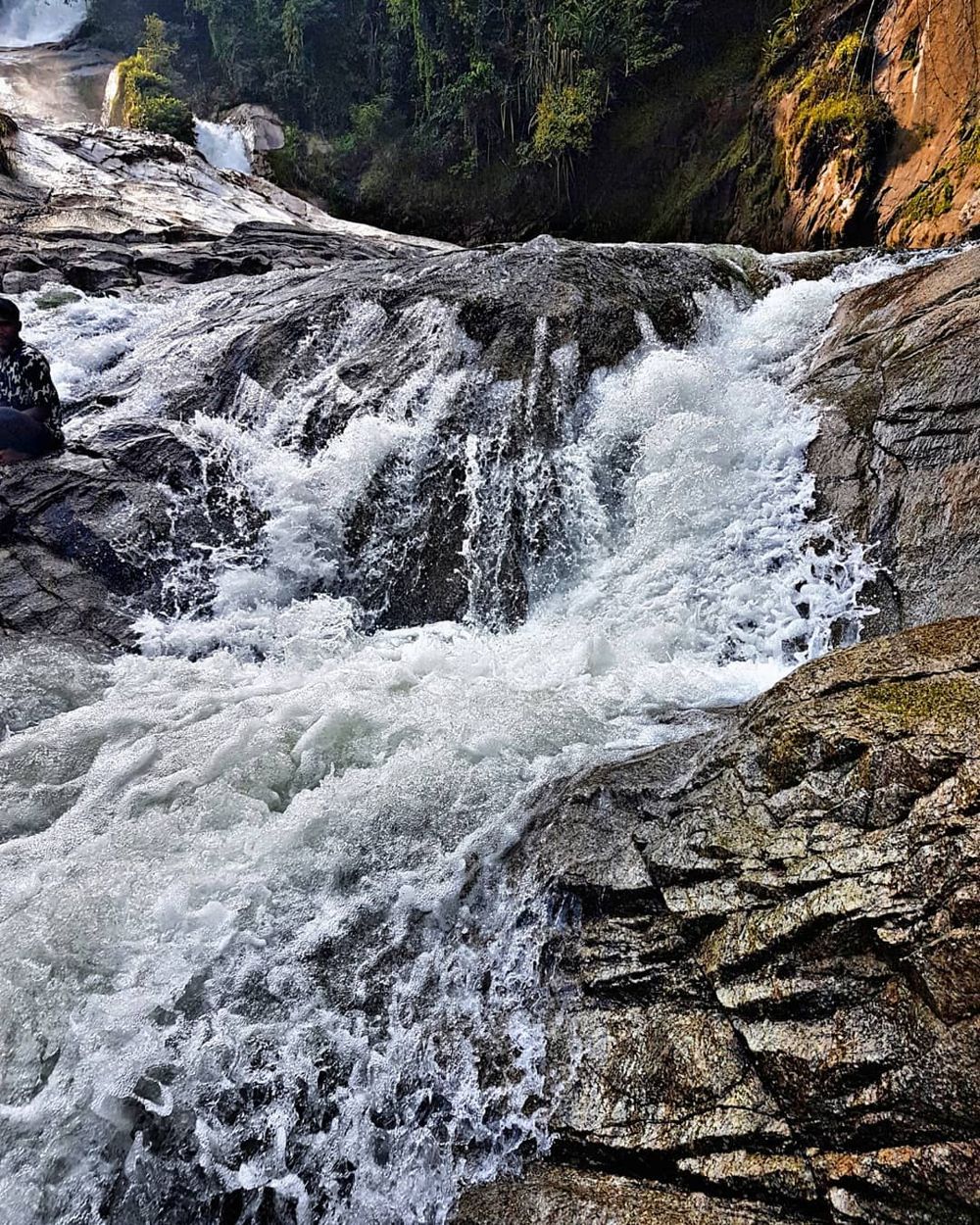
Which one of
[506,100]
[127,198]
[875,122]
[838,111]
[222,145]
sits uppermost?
[506,100]

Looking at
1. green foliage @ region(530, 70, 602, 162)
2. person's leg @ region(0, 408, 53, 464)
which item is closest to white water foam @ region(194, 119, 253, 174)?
green foliage @ region(530, 70, 602, 162)

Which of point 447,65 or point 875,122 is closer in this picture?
point 875,122

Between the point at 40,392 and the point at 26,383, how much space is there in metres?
0.12

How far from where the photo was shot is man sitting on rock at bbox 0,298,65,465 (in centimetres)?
593

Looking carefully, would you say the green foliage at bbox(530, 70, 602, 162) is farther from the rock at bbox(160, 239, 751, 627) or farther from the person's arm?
the person's arm

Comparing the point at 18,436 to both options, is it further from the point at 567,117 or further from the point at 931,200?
the point at 567,117

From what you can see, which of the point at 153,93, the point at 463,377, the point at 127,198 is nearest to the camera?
the point at 463,377

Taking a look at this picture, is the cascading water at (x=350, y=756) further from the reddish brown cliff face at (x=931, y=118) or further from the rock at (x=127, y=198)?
the rock at (x=127, y=198)

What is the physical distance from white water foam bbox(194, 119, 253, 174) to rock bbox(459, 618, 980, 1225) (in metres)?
26.4

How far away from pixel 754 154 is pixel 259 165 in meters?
16.7

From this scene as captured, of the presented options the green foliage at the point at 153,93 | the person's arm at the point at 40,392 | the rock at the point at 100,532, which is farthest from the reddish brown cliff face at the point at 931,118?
the green foliage at the point at 153,93

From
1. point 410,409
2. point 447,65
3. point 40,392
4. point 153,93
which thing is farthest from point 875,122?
point 153,93

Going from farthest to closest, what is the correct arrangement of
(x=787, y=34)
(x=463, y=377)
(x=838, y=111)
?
(x=787, y=34) → (x=838, y=111) → (x=463, y=377)

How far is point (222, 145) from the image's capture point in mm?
23500
